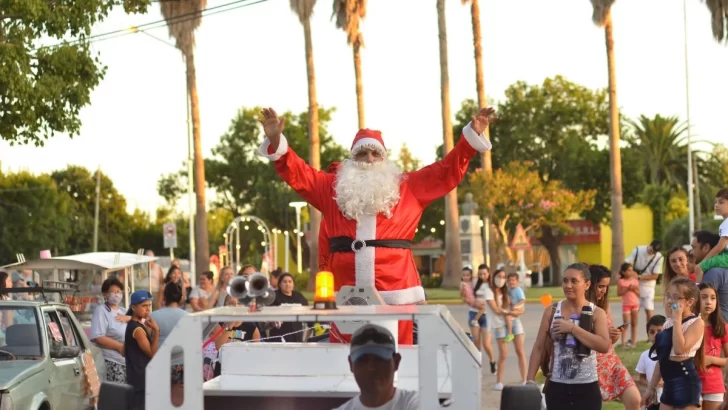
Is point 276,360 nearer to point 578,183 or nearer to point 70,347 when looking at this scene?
point 70,347

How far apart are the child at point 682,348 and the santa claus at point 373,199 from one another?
1.56m

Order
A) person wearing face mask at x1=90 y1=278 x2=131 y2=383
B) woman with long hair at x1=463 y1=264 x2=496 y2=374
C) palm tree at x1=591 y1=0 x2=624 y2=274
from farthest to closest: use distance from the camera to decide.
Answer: palm tree at x1=591 y1=0 x2=624 y2=274, woman with long hair at x1=463 y1=264 x2=496 y2=374, person wearing face mask at x1=90 y1=278 x2=131 y2=383

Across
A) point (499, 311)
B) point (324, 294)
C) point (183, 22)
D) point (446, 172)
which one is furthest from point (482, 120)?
point (183, 22)

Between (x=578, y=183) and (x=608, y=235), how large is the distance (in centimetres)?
520

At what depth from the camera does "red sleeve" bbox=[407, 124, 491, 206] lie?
28.2 feet

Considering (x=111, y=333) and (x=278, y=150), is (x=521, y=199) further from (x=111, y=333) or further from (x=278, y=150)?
(x=278, y=150)

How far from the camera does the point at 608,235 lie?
240 feet

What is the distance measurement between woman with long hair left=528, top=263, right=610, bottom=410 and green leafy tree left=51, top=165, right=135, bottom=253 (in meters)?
77.6

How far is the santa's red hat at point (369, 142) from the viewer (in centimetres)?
884

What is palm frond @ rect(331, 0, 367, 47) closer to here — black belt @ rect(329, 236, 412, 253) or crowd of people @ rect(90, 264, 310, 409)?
crowd of people @ rect(90, 264, 310, 409)

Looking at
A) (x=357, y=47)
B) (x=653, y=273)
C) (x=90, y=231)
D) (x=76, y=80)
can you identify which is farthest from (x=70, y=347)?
(x=90, y=231)

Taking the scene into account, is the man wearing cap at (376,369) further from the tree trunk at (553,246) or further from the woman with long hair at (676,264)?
the tree trunk at (553,246)

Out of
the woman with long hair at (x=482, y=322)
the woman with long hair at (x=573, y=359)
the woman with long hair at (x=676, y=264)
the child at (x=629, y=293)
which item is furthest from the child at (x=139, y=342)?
the child at (x=629, y=293)

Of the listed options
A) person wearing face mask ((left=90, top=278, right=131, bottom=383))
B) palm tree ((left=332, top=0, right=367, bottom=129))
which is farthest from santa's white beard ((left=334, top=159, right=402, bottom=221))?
palm tree ((left=332, top=0, right=367, bottom=129))
